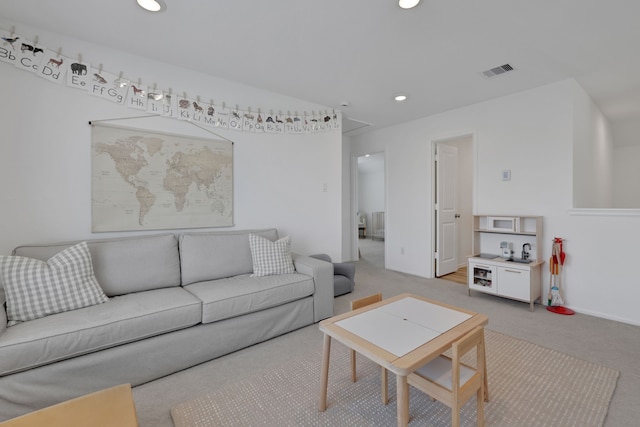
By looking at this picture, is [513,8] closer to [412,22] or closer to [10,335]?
[412,22]

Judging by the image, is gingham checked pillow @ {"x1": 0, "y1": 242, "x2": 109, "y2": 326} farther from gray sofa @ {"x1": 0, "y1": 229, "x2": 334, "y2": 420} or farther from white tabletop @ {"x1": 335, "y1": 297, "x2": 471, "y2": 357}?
white tabletop @ {"x1": 335, "y1": 297, "x2": 471, "y2": 357}

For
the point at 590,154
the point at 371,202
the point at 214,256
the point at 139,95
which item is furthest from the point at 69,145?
the point at 371,202

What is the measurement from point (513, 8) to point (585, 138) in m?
2.40

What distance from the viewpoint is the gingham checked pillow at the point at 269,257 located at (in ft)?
8.80

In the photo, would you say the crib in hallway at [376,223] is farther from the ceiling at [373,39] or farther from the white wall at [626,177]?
the ceiling at [373,39]

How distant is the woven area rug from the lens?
1.50 metres

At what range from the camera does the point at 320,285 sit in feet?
8.85

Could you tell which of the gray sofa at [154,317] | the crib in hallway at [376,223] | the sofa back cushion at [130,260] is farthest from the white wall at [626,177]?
the sofa back cushion at [130,260]

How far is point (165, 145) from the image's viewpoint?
2674 mm

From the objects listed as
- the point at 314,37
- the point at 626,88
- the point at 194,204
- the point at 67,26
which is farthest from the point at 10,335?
the point at 626,88

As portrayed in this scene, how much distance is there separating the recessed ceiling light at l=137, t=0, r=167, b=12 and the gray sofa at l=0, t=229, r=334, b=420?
5.64 feet

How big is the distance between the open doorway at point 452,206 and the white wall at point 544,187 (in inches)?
6.7

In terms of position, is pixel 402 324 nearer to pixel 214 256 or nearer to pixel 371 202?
pixel 214 256

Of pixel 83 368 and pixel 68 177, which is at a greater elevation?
pixel 68 177
